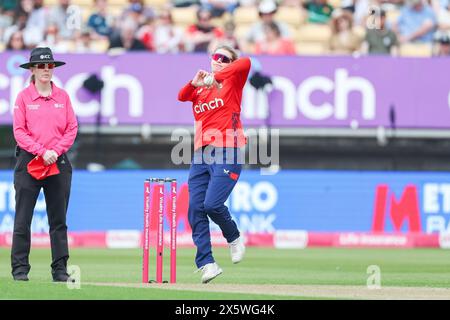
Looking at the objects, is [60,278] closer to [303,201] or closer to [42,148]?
[42,148]

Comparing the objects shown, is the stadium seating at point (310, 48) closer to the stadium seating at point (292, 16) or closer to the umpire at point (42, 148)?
the stadium seating at point (292, 16)

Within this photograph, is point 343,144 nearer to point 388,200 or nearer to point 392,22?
point 388,200

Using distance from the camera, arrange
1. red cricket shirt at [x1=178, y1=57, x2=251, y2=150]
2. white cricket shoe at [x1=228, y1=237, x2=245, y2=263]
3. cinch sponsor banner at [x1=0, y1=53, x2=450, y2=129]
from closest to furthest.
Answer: red cricket shirt at [x1=178, y1=57, x2=251, y2=150] → white cricket shoe at [x1=228, y1=237, x2=245, y2=263] → cinch sponsor banner at [x1=0, y1=53, x2=450, y2=129]

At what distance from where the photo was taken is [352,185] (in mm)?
19469

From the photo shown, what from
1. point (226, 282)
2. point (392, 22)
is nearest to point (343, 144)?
point (392, 22)

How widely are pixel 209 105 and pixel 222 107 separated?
4.9 inches

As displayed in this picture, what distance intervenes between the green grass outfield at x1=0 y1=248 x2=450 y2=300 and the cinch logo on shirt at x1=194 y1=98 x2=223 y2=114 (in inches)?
64.2

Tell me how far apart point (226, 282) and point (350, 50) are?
906 cm

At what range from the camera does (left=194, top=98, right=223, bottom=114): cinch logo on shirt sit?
1166 cm

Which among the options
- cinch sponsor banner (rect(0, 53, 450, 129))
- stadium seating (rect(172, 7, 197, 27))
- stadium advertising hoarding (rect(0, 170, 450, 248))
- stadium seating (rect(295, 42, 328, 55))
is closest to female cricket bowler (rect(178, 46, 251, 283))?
stadium advertising hoarding (rect(0, 170, 450, 248))

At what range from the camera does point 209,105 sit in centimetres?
1169

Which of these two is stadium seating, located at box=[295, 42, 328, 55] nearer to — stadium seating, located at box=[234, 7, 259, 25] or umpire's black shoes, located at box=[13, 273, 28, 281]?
stadium seating, located at box=[234, 7, 259, 25]
